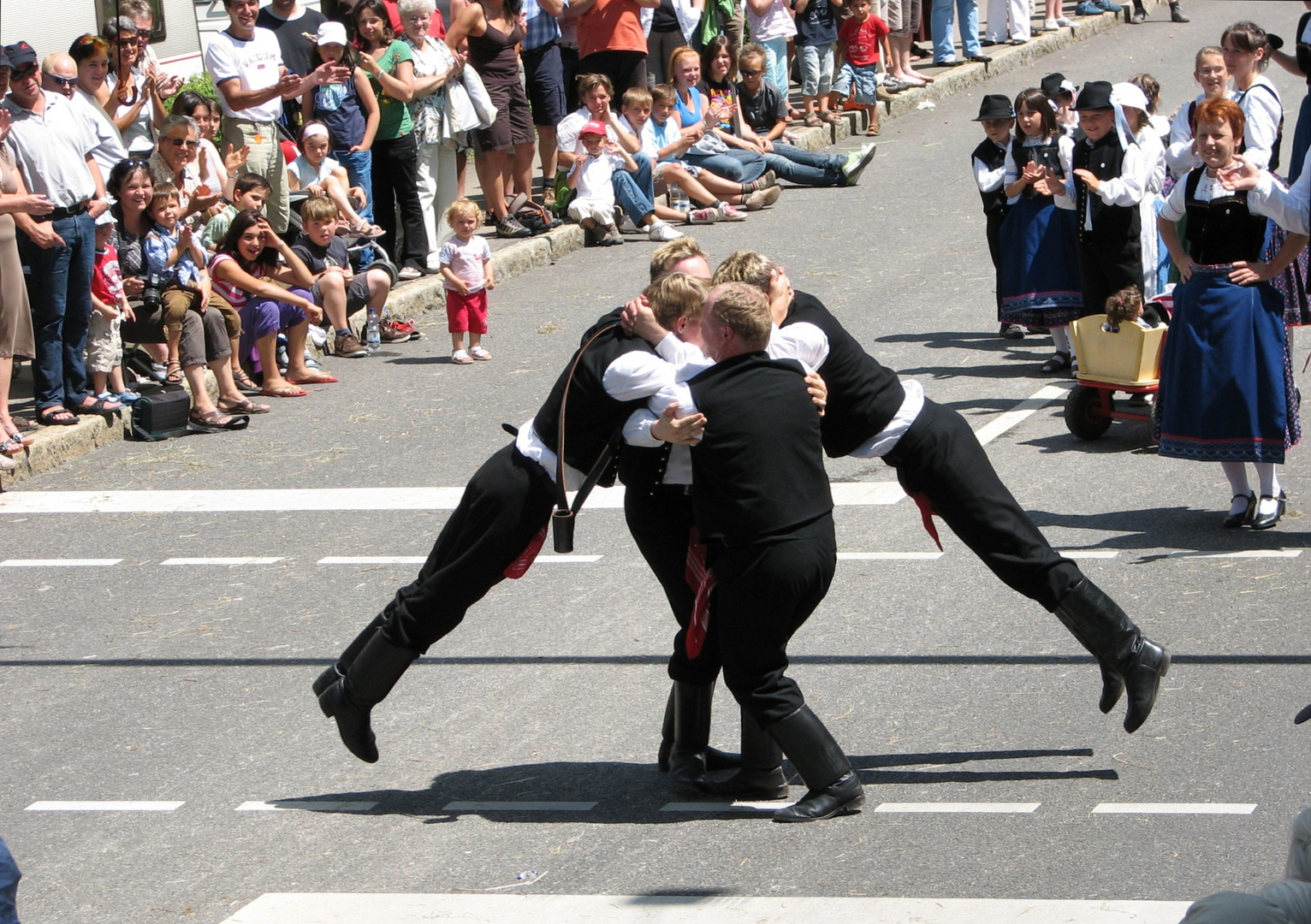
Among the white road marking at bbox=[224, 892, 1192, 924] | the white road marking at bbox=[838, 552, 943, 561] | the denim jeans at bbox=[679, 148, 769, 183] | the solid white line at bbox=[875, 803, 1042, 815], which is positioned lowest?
the white road marking at bbox=[838, 552, 943, 561]

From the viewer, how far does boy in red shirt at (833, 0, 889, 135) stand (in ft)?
64.8

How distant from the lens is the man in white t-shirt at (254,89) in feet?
42.8

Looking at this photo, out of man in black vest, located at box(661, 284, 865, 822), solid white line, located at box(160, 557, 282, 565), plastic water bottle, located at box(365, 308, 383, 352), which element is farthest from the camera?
plastic water bottle, located at box(365, 308, 383, 352)

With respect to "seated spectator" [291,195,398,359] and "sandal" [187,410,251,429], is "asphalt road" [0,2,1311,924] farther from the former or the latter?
"seated spectator" [291,195,398,359]

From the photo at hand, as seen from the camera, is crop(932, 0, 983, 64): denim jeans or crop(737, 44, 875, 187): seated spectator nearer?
crop(737, 44, 875, 187): seated spectator

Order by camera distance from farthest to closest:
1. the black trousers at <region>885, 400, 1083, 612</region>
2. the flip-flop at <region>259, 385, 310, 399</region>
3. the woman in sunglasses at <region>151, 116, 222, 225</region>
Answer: the flip-flop at <region>259, 385, 310, 399</region>
the woman in sunglasses at <region>151, 116, 222, 225</region>
the black trousers at <region>885, 400, 1083, 612</region>

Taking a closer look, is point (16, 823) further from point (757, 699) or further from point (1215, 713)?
point (1215, 713)

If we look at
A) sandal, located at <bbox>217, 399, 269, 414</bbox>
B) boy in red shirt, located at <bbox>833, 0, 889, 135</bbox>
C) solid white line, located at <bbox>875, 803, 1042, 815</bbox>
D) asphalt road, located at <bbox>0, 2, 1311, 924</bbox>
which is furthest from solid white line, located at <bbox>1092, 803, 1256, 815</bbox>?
boy in red shirt, located at <bbox>833, 0, 889, 135</bbox>

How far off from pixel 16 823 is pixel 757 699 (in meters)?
2.41

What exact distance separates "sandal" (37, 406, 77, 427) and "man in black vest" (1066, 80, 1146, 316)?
20.5 ft

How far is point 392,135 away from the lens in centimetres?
1431

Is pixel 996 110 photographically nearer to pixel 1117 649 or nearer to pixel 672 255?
pixel 672 255

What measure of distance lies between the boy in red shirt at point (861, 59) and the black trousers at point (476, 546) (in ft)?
48.9

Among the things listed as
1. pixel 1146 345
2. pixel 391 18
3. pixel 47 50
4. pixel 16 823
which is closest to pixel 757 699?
pixel 16 823
